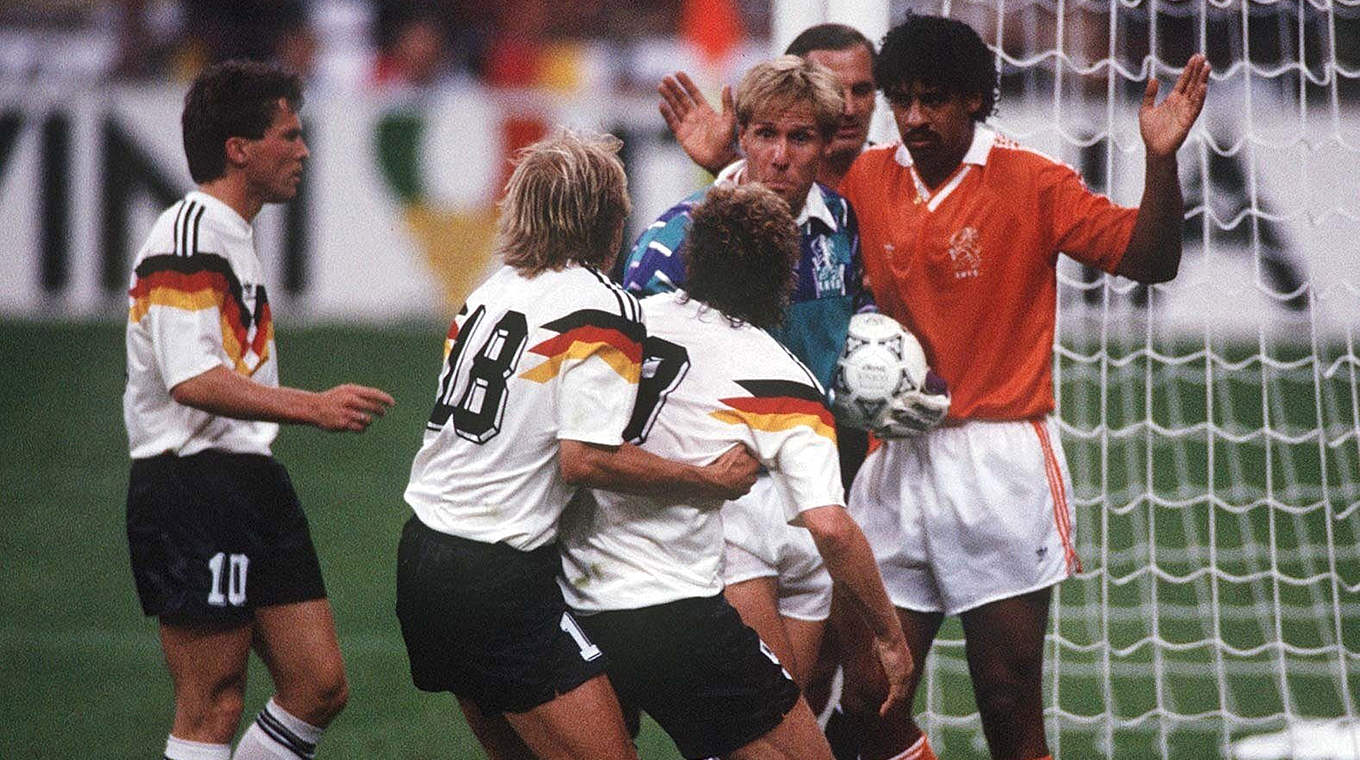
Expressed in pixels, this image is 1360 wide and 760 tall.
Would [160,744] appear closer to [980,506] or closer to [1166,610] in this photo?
[980,506]

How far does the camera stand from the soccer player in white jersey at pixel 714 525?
3648mm

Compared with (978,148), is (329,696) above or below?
below

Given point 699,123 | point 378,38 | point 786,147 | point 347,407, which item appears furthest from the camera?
point 378,38

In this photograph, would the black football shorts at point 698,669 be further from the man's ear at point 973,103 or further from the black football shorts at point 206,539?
the man's ear at point 973,103

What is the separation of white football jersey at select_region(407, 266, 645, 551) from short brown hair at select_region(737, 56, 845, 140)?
822mm

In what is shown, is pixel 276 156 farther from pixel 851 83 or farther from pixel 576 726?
pixel 576 726

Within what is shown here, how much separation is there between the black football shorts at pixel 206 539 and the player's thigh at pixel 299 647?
0.15 ft

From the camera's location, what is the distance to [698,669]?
11.9 ft

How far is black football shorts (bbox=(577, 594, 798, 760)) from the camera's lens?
3.65 meters

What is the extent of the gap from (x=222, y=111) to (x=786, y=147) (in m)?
1.45

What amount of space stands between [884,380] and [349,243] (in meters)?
9.56

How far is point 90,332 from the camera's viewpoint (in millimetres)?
12766

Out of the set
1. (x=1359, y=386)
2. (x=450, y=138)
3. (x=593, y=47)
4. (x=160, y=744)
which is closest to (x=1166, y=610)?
(x=1359, y=386)

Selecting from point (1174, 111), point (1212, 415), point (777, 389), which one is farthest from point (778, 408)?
point (1212, 415)
